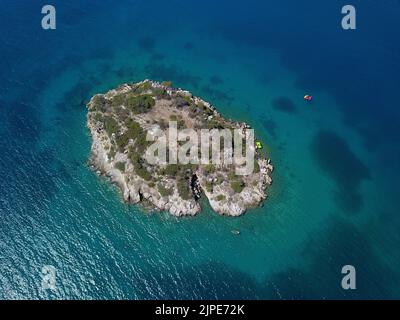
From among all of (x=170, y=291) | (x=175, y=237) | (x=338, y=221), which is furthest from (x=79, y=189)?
(x=338, y=221)

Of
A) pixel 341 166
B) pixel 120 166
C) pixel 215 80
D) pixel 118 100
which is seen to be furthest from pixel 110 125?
pixel 341 166

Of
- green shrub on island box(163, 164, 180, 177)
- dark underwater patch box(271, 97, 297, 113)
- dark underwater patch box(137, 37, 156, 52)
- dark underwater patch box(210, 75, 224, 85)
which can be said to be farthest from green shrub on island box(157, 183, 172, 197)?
dark underwater patch box(137, 37, 156, 52)

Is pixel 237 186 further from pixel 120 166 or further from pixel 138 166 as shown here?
pixel 120 166

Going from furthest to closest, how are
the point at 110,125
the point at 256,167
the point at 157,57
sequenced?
the point at 157,57
the point at 110,125
the point at 256,167

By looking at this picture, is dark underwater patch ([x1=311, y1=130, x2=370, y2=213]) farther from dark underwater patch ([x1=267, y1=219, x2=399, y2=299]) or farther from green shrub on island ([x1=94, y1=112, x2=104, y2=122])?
green shrub on island ([x1=94, y1=112, x2=104, y2=122])

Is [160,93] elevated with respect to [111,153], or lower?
elevated

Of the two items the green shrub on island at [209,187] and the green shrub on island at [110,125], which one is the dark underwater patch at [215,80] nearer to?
the green shrub on island at [110,125]

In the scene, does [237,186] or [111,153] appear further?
[111,153]
